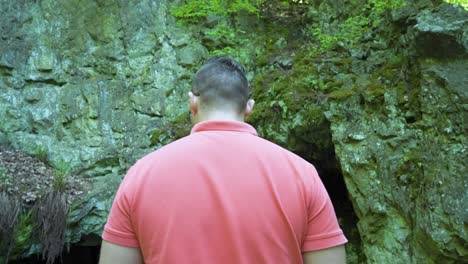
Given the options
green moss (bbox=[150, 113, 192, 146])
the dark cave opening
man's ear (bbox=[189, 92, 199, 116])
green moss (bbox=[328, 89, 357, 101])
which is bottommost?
the dark cave opening

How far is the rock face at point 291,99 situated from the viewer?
15.0 feet

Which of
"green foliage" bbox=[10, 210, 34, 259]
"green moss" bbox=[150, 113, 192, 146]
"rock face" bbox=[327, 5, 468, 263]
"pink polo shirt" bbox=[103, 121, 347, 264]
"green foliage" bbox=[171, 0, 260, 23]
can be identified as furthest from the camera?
"green foliage" bbox=[171, 0, 260, 23]

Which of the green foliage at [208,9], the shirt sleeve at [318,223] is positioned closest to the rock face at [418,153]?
the green foliage at [208,9]

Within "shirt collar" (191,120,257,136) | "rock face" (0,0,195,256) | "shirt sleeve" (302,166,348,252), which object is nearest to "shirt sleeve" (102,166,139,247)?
"shirt collar" (191,120,257,136)

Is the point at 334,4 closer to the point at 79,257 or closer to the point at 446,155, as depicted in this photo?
the point at 446,155

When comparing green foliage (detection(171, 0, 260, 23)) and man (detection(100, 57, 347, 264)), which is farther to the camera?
green foliage (detection(171, 0, 260, 23))

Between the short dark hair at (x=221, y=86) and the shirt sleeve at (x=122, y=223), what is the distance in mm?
385

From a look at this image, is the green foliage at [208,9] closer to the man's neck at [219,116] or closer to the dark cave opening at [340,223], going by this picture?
the dark cave opening at [340,223]

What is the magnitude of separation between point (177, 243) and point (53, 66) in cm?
661

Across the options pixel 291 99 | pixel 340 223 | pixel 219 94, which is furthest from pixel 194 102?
pixel 340 223

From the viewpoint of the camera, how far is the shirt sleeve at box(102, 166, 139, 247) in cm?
143

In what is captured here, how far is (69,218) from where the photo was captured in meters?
5.88

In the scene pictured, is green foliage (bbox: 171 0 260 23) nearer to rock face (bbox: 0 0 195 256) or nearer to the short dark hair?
rock face (bbox: 0 0 195 256)

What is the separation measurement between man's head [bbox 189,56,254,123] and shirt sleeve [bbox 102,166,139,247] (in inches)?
13.7
